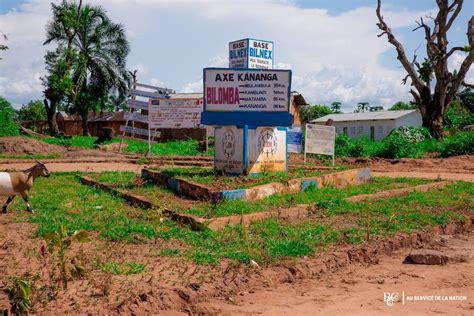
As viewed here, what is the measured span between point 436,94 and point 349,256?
23267 mm

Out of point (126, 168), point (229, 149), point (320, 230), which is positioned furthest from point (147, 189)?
point (126, 168)

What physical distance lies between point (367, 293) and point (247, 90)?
7.04m

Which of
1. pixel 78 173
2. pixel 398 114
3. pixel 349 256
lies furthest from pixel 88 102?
pixel 349 256

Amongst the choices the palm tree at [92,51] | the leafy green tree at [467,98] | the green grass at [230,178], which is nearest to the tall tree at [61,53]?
the palm tree at [92,51]

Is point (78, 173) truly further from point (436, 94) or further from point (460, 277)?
point (436, 94)

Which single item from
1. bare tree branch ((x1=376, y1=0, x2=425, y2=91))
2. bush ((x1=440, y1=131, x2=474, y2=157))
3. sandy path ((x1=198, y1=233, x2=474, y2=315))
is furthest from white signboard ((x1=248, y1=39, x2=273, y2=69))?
bare tree branch ((x1=376, y1=0, x2=425, y2=91))

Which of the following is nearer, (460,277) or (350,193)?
(460,277)

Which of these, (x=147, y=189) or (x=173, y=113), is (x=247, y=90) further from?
(x=173, y=113)

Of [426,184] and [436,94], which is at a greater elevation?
[436,94]

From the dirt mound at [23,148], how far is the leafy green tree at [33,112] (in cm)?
4921

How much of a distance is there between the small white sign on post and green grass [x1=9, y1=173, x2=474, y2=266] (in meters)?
6.89

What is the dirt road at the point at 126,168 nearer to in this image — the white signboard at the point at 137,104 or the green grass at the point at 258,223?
the white signboard at the point at 137,104

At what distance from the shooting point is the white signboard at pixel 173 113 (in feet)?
70.0

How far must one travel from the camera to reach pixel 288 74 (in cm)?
1140
